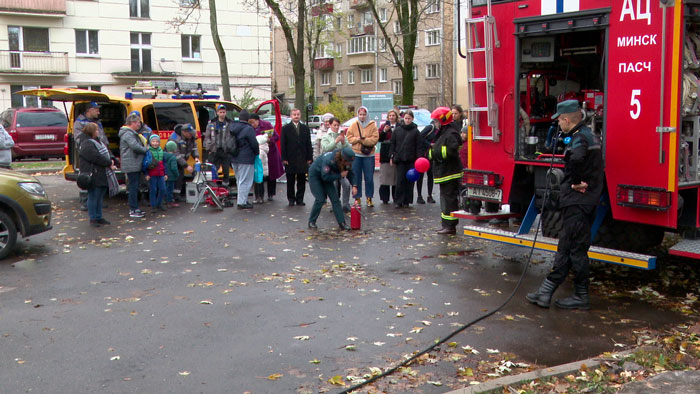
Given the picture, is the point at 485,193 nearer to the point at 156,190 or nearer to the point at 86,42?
the point at 156,190

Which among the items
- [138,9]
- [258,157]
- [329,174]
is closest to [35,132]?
[258,157]

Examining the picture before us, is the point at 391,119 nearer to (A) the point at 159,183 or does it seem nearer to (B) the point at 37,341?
(A) the point at 159,183

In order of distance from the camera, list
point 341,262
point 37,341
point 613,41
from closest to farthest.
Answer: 1. point 37,341
2. point 613,41
3. point 341,262

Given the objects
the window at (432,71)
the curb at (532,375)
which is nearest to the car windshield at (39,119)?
the curb at (532,375)

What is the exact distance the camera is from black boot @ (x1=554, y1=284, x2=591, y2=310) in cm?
693

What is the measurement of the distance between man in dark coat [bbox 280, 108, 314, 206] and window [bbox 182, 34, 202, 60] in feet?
100

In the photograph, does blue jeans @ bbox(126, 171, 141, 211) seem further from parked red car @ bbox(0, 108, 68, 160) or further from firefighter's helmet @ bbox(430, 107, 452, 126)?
parked red car @ bbox(0, 108, 68, 160)

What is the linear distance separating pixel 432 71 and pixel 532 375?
53.9m

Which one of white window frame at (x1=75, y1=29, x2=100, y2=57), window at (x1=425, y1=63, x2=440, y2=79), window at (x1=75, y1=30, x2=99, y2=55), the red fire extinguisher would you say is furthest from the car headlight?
window at (x1=425, y1=63, x2=440, y2=79)

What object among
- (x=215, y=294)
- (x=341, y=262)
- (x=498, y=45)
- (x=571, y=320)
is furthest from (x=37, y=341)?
(x=498, y=45)

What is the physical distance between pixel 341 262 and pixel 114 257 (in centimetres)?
298

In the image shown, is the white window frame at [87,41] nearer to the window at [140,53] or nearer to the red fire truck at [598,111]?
the window at [140,53]

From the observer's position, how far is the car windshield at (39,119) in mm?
23969

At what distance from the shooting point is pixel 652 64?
679cm
